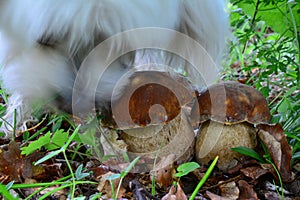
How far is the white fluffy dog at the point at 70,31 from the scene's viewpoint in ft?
3.75

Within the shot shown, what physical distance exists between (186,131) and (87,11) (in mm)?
548

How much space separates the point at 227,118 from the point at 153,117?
0.80 feet

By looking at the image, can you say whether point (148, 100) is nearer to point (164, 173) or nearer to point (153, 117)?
point (153, 117)

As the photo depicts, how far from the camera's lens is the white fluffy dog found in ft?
3.75

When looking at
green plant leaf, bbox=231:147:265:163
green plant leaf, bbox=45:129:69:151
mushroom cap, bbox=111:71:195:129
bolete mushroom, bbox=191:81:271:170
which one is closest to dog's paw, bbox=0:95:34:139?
green plant leaf, bbox=45:129:69:151

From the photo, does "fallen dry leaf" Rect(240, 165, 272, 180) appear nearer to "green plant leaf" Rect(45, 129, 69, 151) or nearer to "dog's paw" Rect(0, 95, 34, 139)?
"green plant leaf" Rect(45, 129, 69, 151)

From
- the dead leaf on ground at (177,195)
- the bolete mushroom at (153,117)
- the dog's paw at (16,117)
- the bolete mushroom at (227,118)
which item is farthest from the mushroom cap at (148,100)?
the dog's paw at (16,117)

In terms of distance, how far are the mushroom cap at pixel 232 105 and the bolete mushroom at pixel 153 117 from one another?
0.06 metres

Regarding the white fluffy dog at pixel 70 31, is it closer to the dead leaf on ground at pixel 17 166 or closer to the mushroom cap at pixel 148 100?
the mushroom cap at pixel 148 100

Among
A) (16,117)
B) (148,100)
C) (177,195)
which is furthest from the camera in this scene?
(16,117)

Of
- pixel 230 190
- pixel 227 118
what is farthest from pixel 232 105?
pixel 230 190

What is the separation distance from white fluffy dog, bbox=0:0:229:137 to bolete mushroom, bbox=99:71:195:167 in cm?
8

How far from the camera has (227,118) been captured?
4.38 ft

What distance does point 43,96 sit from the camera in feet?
4.47
